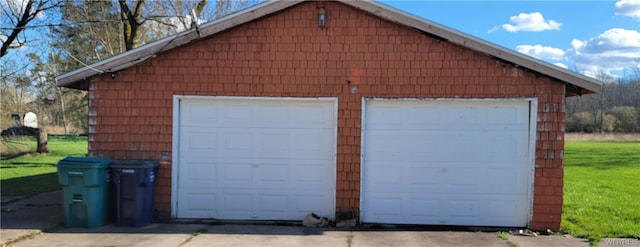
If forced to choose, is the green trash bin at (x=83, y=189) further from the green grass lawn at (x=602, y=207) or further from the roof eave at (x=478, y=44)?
the green grass lawn at (x=602, y=207)

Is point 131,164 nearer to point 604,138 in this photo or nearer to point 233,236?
point 233,236

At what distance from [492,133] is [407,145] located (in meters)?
1.32

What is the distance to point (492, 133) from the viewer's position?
7738 millimetres

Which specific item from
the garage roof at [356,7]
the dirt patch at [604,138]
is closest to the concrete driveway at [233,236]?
the garage roof at [356,7]

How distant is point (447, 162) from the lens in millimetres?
7824

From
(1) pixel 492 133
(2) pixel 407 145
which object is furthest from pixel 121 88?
(1) pixel 492 133

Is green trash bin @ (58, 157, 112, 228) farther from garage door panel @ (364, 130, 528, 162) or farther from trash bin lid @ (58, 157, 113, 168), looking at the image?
garage door panel @ (364, 130, 528, 162)

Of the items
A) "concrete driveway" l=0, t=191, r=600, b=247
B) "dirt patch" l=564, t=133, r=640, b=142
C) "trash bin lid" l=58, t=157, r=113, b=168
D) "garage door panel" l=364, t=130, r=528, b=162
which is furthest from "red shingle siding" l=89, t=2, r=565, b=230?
"dirt patch" l=564, t=133, r=640, b=142

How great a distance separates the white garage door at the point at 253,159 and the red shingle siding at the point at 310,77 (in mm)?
221

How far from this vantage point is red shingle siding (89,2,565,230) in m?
7.65

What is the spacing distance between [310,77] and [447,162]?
254 centimetres

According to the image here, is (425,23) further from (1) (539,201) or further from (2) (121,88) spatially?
(2) (121,88)

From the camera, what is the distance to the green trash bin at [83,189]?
7.25m

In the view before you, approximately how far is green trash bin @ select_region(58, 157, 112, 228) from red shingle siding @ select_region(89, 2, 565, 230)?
694 millimetres
